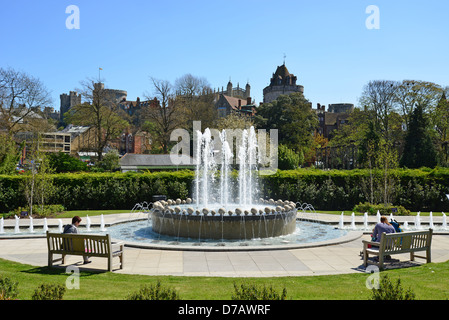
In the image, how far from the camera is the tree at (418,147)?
1467 inches

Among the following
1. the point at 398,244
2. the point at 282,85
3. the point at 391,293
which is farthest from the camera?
the point at 282,85

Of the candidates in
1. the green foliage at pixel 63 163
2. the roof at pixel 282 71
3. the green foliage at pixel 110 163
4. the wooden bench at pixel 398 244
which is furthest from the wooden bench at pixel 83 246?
the roof at pixel 282 71

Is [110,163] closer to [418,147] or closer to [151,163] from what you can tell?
[151,163]

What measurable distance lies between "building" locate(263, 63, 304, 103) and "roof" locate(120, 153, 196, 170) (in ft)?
170

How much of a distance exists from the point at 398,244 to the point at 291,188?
14.3m

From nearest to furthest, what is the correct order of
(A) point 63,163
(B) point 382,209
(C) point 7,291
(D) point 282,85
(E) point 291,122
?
(C) point 7,291
(B) point 382,209
(A) point 63,163
(E) point 291,122
(D) point 282,85

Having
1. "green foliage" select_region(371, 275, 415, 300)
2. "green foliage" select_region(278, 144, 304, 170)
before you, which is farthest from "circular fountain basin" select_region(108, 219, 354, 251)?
"green foliage" select_region(278, 144, 304, 170)

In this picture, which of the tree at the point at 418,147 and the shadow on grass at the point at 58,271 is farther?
the tree at the point at 418,147

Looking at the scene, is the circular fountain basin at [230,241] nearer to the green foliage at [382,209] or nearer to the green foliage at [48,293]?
the green foliage at [382,209]

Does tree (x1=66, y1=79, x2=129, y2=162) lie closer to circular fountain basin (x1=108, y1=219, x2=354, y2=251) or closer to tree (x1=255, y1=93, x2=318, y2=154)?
tree (x1=255, y1=93, x2=318, y2=154)

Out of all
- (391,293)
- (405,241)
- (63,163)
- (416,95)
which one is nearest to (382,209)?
(405,241)

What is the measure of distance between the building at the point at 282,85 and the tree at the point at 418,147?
2113 inches

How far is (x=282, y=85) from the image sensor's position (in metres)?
93.8

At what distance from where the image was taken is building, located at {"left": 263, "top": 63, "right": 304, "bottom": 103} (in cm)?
9350
